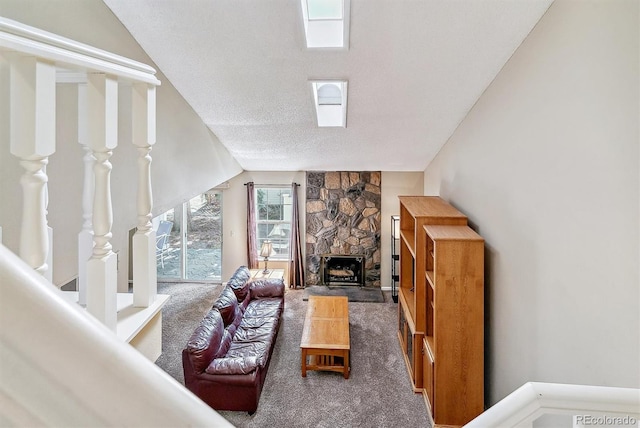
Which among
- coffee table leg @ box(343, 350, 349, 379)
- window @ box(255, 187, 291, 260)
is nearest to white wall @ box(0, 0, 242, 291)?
coffee table leg @ box(343, 350, 349, 379)

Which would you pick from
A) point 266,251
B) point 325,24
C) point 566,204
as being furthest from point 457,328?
point 266,251

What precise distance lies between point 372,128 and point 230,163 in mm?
2443

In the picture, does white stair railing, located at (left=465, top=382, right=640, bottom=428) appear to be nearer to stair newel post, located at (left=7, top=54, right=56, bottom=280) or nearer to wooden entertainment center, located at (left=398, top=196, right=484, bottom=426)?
stair newel post, located at (left=7, top=54, right=56, bottom=280)

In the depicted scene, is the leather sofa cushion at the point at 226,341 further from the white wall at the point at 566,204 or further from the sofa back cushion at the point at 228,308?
the white wall at the point at 566,204

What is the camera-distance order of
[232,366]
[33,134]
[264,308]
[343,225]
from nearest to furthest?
[33,134] → [232,366] → [264,308] → [343,225]

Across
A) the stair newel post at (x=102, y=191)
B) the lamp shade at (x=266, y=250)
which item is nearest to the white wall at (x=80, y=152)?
the stair newel post at (x=102, y=191)

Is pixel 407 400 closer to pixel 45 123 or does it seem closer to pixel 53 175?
pixel 53 175

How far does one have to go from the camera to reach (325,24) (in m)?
2.84

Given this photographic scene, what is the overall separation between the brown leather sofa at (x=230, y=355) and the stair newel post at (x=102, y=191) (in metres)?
2.54

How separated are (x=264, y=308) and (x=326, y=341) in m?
1.40

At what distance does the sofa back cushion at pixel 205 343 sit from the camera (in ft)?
10.7

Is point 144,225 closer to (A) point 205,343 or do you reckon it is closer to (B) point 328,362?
(A) point 205,343

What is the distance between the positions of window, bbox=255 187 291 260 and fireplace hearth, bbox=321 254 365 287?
0.86m

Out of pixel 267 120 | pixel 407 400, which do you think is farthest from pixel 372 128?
pixel 407 400
